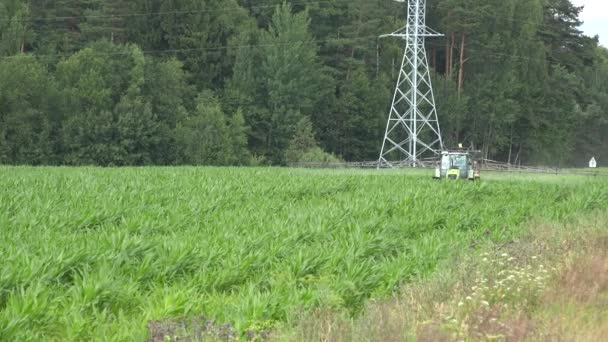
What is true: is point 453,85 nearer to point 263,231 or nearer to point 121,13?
point 121,13

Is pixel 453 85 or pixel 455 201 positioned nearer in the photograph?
pixel 455 201

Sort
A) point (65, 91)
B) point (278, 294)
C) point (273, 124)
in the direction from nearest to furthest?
point (278, 294)
point (65, 91)
point (273, 124)

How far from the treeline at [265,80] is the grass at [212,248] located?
30.6 meters

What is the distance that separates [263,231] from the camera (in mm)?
12758

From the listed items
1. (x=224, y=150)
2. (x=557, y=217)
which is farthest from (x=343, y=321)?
(x=224, y=150)

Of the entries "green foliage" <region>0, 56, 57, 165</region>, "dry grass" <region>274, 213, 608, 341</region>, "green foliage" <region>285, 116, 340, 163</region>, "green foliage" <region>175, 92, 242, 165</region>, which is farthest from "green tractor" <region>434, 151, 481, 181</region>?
"green foliage" <region>0, 56, 57, 165</region>

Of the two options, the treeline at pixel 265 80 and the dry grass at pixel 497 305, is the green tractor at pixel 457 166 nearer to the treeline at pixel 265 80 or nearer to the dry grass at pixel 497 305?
the dry grass at pixel 497 305

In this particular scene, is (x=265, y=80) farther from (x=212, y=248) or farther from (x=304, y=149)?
(x=212, y=248)

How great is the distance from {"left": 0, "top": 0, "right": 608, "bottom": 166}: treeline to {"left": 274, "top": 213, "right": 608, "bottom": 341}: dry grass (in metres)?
42.9

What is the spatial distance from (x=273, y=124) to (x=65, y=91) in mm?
15992

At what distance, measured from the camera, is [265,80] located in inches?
2395

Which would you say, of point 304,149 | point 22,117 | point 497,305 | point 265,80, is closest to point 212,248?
point 497,305

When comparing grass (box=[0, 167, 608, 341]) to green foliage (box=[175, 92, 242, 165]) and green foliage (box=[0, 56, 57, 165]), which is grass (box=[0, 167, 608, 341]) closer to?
green foliage (box=[0, 56, 57, 165])

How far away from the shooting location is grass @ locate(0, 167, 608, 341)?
7.69 meters
